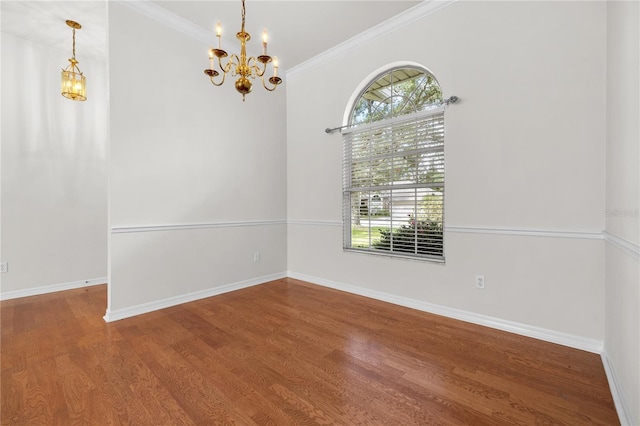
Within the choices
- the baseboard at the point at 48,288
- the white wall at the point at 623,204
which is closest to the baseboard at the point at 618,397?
the white wall at the point at 623,204

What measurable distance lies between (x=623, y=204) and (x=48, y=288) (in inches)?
214

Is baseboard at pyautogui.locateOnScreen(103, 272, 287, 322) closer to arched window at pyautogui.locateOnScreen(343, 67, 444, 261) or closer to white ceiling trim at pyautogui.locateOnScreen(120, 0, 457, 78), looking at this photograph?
arched window at pyautogui.locateOnScreen(343, 67, 444, 261)

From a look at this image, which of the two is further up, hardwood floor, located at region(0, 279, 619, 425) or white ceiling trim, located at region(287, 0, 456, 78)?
white ceiling trim, located at region(287, 0, 456, 78)

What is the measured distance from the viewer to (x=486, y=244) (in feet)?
8.16

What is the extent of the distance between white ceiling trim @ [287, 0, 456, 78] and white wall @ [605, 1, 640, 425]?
136 centimetres

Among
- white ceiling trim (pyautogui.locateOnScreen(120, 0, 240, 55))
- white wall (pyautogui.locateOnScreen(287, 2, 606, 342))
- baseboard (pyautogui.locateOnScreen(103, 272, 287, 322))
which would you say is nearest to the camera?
white wall (pyautogui.locateOnScreen(287, 2, 606, 342))

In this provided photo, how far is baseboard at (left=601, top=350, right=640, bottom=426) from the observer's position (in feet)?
4.28

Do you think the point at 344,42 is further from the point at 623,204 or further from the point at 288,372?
the point at 288,372

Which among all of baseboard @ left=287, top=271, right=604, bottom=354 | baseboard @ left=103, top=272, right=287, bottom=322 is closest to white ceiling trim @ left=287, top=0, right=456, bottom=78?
baseboard @ left=287, top=271, right=604, bottom=354

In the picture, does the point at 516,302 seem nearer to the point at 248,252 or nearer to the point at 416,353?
the point at 416,353

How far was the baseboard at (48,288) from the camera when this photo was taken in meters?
3.28

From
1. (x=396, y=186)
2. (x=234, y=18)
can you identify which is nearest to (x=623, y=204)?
(x=396, y=186)

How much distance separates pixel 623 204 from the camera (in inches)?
59.9

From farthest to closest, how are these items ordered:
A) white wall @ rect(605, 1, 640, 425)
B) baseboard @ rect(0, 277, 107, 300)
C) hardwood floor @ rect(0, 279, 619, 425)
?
baseboard @ rect(0, 277, 107, 300) < hardwood floor @ rect(0, 279, 619, 425) < white wall @ rect(605, 1, 640, 425)
